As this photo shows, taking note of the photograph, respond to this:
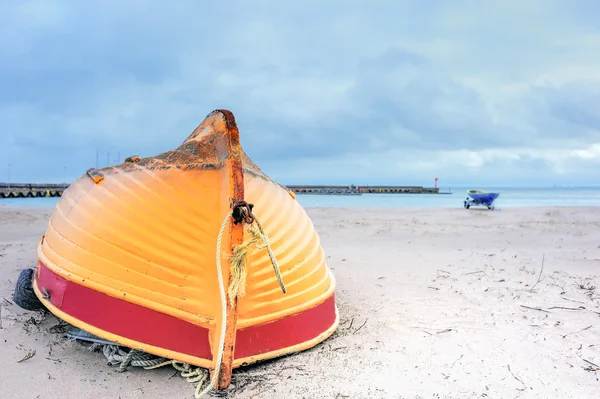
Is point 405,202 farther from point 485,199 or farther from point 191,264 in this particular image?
point 191,264

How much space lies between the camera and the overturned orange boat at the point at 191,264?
2.39 meters

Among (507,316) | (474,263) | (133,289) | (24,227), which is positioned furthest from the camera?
(24,227)

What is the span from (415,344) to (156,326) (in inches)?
72.3

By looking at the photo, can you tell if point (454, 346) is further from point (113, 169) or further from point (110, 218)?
point (113, 169)

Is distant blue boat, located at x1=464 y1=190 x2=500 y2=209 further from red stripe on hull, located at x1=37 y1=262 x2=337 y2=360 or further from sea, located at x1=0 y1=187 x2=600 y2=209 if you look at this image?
red stripe on hull, located at x1=37 y1=262 x2=337 y2=360

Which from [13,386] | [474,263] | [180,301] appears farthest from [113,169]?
[474,263]

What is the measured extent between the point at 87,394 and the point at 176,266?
811mm

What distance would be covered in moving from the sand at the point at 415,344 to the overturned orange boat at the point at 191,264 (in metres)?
0.25

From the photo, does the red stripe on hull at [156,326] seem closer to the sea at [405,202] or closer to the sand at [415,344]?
the sand at [415,344]

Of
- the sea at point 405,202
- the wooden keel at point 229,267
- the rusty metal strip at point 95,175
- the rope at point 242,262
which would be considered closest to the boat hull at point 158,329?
the wooden keel at point 229,267

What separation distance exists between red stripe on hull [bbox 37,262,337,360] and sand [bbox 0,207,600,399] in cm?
18

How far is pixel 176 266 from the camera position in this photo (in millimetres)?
2529

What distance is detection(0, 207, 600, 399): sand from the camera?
8.13ft

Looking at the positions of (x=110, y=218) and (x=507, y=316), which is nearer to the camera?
(x=110, y=218)
